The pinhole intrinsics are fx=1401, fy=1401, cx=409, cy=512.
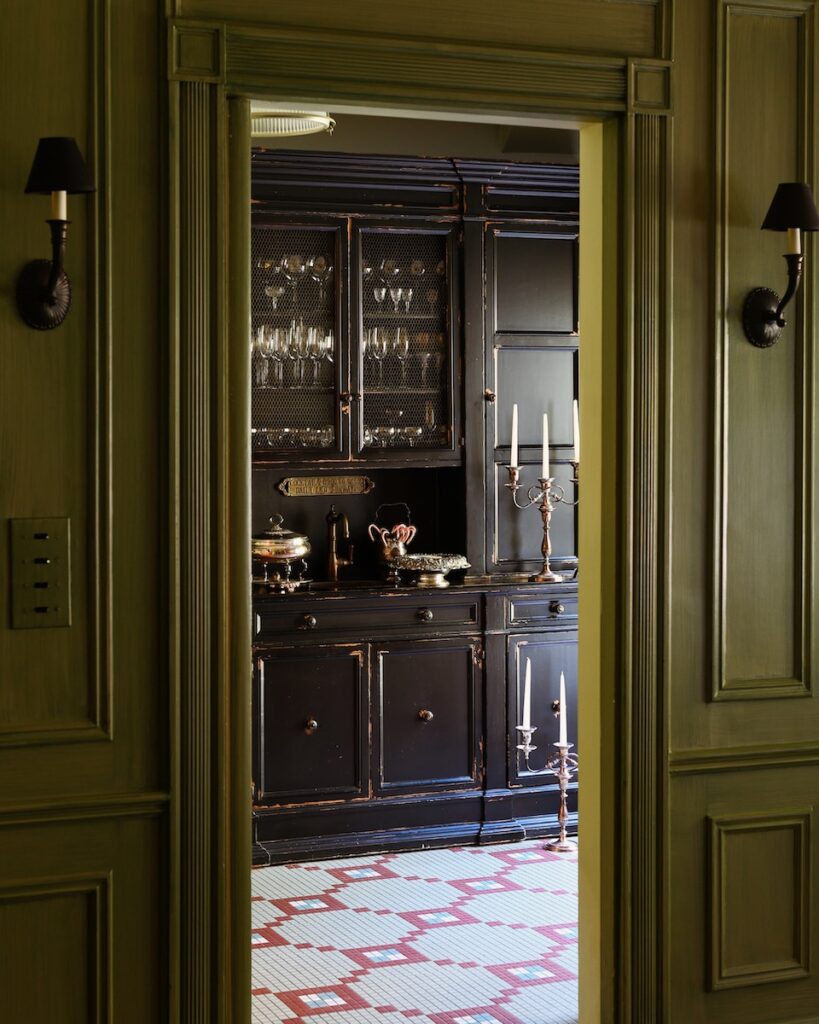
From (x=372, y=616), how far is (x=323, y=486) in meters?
0.70

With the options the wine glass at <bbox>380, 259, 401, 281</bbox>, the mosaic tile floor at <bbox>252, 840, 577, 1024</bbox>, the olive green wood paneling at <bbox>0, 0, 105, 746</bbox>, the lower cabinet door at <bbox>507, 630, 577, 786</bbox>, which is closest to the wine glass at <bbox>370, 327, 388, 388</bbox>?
the wine glass at <bbox>380, 259, 401, 281</bbox>

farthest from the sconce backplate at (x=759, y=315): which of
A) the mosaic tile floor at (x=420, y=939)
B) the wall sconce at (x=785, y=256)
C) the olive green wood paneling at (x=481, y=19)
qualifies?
A: the mosaic tile floor at (x=420, y=939)

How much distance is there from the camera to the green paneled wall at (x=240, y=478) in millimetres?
2816

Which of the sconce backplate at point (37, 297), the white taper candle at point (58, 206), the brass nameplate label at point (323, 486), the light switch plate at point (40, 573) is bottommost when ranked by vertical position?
the light switch plate at point (40, 573)

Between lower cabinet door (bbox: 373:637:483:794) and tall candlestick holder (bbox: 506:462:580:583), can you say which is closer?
lower cabinet door (bbox: 373:637:483:794)

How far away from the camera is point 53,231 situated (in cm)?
270

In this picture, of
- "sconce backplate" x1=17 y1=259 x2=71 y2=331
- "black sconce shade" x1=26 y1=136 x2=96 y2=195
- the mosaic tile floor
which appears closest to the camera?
"black sconce shade" x1=26 y1=136 x2=96 y2=195

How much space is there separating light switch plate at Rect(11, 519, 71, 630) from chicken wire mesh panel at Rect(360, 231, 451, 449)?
110 inches

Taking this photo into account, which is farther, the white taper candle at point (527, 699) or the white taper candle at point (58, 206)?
the white taper candle at point (527, 699)

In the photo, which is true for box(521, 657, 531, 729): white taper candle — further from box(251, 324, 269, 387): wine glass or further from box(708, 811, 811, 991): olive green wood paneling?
box(708, 811, 811, 991): olive green wood paneling

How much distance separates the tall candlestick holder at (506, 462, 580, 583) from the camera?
5.61 m

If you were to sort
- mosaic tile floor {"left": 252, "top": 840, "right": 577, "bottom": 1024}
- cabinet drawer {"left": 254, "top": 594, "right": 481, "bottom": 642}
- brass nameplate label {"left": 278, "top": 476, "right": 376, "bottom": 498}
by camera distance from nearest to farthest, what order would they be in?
mosaic tile floor {"left": 252, "top": 840, "right": 577, "bottom": 1024} → cabinet drawer {"left": 254, "top": 594, "right": 481, "bottom": 642} → brass nameplate label {"left": 278, "top": 476, "right": 376, "bottom": 498}

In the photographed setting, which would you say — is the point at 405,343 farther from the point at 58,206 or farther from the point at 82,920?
the point at 82,920

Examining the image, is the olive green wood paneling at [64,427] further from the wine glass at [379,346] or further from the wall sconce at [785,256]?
the wine glass at [379,346]
